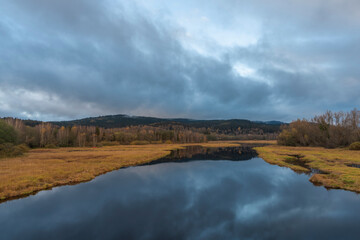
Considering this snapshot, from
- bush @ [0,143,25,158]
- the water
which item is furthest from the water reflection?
bush @ [0,143,25,158]

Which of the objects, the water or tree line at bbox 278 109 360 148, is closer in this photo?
the water

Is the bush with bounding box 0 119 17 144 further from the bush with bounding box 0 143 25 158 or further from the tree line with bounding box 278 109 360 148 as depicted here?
the tree line with bounding box 278 109 360 148

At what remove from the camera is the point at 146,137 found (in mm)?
146125

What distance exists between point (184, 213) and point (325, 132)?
8882 cm

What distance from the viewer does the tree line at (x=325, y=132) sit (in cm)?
6746

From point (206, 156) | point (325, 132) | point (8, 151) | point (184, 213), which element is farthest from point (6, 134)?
point (325, 132)

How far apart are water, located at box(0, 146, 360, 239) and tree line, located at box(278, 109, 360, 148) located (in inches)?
2613

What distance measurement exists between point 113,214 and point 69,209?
449cm

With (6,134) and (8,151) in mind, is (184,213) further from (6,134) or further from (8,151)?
(6,134)

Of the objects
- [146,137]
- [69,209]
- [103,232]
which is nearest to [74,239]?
[103,232]

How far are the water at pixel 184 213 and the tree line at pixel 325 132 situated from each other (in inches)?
2613

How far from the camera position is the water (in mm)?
11383

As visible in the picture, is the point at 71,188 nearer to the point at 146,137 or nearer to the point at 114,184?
the point at 114,184

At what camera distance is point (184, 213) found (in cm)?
1432
